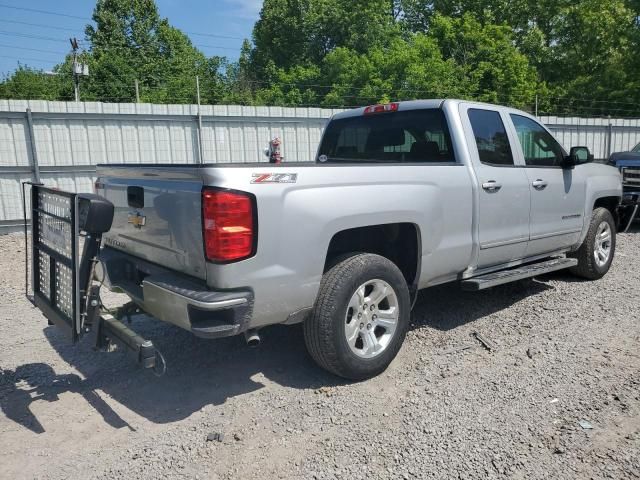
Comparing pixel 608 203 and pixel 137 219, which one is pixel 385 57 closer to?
pixel 608 203

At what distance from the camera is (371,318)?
3930 mm

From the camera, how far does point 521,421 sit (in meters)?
3.33

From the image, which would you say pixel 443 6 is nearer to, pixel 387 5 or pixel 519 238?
pixel 387 5

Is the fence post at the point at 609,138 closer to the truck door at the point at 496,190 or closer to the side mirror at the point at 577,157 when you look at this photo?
the side mirror at the point at 577,157

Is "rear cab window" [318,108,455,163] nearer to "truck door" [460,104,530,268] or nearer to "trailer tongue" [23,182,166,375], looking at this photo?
"truck door" [460,104,530,268]

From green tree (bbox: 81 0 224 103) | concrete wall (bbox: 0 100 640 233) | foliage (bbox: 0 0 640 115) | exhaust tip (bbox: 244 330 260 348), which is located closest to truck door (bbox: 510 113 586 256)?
exhaust tip (bbox: 244 330 260 348)

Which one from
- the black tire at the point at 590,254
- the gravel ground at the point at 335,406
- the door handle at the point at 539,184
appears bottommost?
the gravel ground at the point at 335,406

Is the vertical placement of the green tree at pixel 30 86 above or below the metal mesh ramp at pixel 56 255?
above

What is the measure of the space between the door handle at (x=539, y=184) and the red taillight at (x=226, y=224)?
3.23 meters

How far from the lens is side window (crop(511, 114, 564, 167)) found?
5.37m

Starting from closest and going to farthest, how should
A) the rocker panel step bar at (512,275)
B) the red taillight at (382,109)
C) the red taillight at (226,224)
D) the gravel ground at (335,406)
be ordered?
the gravel ground at (335,406), the red taillight at (226,224), the rocker panel step bar at (512,275), the red taillight at (382,109)

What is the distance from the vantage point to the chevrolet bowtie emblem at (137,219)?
374 centimetres

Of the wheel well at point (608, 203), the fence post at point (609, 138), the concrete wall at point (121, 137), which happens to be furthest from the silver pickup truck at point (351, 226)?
the fence post at point (609, 138)

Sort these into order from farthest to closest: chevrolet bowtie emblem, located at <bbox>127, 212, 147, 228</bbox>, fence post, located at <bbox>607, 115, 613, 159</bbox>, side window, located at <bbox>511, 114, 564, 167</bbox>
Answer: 1. fence post, located at <bbox>607, 115, 613, 159</bbox>
2. side window, located at <bbox>511, 114, 564, 167</bbox>
3. chevrolet bowtie emblem, located at <bbox>127, 212, 147, 228</bbox>
